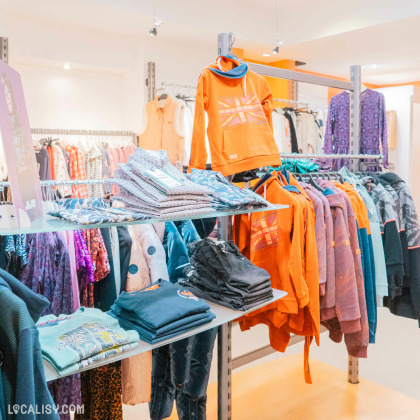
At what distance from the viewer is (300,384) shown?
2865 mm

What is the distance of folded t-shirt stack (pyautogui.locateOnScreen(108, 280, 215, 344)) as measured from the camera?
4.35ft

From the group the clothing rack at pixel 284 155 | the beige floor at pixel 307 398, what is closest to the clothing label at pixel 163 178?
the clothing rack at pixel 284 155

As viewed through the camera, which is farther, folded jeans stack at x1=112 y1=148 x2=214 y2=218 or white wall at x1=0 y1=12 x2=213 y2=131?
white wall at x1=0 y1=12 x2=213 y2=131

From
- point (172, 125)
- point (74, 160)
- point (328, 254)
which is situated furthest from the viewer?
point (172, 125)

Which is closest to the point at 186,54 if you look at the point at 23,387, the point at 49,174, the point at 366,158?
the point at 49,174

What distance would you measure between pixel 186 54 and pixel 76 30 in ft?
4.47

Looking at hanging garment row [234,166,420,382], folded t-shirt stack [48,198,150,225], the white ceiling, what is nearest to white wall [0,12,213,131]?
the white ceiling

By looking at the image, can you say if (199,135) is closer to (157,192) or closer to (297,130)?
(157,192)

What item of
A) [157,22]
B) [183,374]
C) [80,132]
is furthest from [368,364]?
[157,22]

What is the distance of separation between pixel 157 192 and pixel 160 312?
377 mm

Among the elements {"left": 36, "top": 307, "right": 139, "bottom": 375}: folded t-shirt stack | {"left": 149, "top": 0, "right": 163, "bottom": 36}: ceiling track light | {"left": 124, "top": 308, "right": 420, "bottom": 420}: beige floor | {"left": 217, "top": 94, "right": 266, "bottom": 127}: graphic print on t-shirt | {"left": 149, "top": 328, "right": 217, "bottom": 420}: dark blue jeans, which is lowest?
{"left": 124, "top": 308, "right": 420, "bottom": 420}: beige floor

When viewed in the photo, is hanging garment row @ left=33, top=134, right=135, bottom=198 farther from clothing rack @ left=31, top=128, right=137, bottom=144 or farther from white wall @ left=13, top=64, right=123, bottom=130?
white wall @ left=13, top=64, right=123, bottom=130

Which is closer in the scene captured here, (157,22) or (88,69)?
(157,22)

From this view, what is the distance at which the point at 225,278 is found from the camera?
Answer: 5.48 feet
